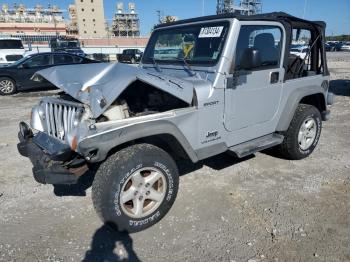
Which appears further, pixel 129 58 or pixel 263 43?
pixel 129 58

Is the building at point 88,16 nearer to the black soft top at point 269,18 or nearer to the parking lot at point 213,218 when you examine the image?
the black soft top at point 269,18

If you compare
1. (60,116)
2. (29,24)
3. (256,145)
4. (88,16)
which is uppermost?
(88,16)

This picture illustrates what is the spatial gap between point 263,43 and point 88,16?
94.2 meters

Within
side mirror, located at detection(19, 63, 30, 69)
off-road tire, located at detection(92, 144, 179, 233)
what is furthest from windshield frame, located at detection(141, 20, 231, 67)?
side mirror, located at detection(19, 63, 30, 69)

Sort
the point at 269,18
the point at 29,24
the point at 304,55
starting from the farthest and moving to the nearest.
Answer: the point at 29,24
the point at 304,55
the point at 269,18

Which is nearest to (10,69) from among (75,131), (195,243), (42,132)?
(42,132)

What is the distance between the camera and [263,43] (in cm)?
398

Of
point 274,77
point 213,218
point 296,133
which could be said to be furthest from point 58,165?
point 296,133

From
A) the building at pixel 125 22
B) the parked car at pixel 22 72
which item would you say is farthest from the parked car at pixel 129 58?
the building at pixel 125 22

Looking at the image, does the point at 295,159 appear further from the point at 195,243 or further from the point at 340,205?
the point at 195,243

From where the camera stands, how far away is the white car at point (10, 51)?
1495cm

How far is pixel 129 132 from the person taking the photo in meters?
2.83

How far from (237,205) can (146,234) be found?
1127mm

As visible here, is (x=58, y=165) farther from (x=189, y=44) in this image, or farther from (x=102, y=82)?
(x=189, y=44)
